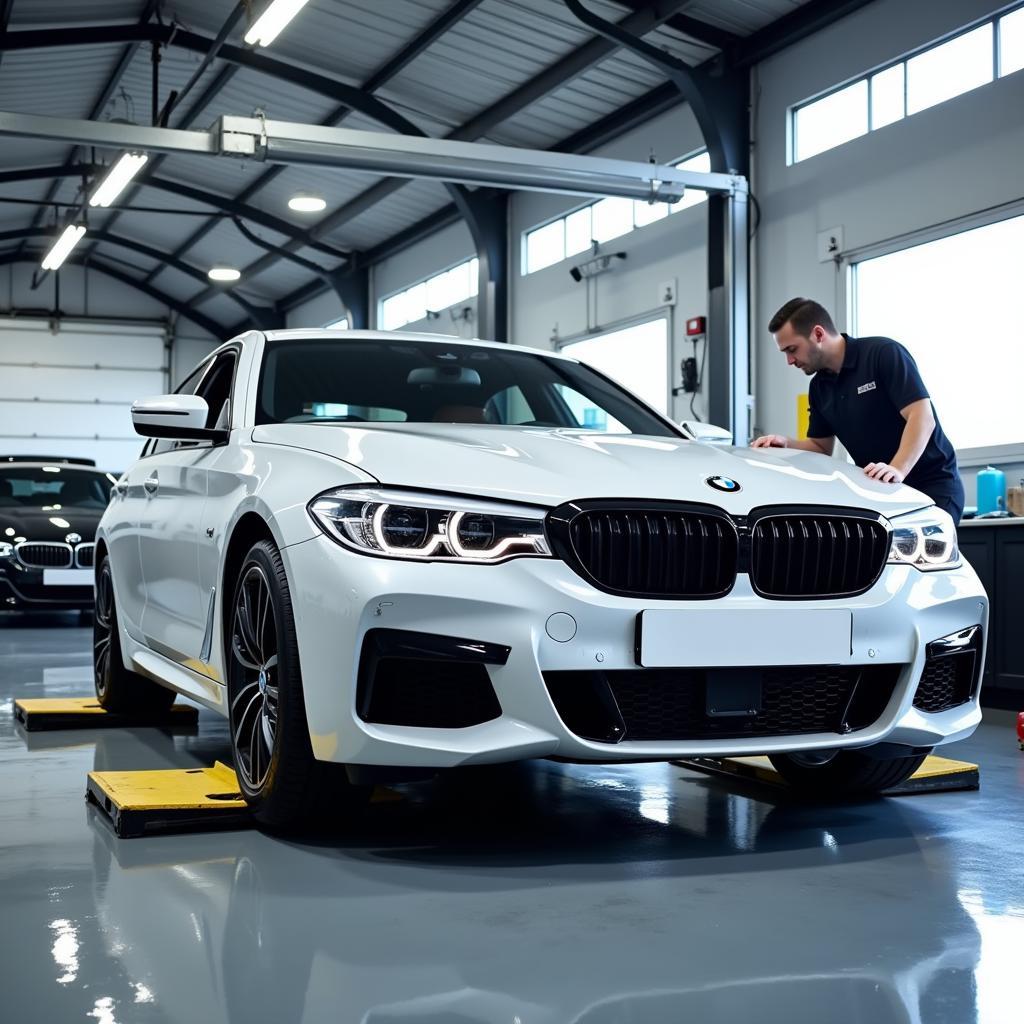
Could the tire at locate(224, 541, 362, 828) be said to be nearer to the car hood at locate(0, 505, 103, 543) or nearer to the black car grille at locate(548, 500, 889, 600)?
the black car grille at locate(548, 500, 889, 600)

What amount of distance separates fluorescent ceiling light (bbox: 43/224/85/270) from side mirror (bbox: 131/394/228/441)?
16834 mm

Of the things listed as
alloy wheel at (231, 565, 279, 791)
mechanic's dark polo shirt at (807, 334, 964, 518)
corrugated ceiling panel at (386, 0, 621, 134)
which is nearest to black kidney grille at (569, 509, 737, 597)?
alloy wheel at (231, 565, 279, 791)

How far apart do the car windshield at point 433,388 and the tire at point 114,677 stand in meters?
1.67

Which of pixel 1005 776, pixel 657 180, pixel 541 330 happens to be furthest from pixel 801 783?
pixel 541 330

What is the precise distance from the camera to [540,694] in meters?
2.80

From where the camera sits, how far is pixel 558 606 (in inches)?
110

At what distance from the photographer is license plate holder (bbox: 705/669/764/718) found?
2.95 metres

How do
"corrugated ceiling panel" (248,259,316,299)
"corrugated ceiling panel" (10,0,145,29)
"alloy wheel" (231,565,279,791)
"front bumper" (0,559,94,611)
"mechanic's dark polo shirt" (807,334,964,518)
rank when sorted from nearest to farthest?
1. "alloy wheel" (231,565,279,791)
2. "mechanic's dark polo shirt" (807,334,964,518)
3. "front bumper" (0,559,94,611)
4. "corrugated ceiling panel" (10,0,145,29)
5. "corrugated ceiling panel" (248,259,316,299)

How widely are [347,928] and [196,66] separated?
15319mm

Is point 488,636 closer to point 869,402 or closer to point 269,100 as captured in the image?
point 869,402

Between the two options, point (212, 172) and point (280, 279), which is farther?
point (280, 279)

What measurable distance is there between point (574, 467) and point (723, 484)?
0.35m

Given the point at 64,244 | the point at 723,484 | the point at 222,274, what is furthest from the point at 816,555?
the point at 222,274

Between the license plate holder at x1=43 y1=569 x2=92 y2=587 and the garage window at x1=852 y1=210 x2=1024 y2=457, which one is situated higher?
the garage window at x1=852 y1=210 x2=1024 y2=457
